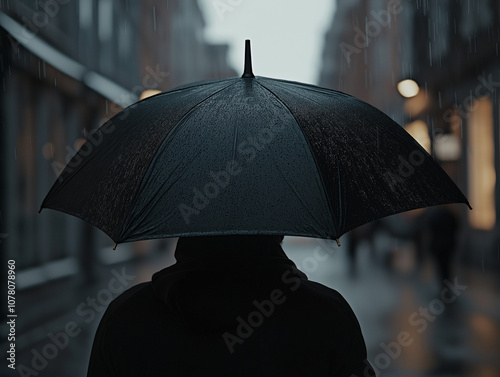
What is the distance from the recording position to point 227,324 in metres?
1.85

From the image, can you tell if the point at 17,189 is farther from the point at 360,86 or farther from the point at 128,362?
the point at 360,86

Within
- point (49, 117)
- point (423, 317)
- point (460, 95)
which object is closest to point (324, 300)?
point (423, 317)

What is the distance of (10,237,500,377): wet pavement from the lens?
665cm

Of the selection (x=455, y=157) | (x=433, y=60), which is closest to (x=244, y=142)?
(x=455, y=157)

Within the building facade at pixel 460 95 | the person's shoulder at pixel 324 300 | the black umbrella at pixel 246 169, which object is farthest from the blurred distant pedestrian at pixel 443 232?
the person's shoulder at pixel 324 300

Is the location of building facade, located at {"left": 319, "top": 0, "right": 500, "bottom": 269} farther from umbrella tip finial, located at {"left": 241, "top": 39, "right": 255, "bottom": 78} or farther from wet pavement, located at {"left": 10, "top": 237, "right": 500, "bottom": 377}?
umbrella tip finial, located at {"left": 241, "top": 39, "right": 255, "bottom": 78}

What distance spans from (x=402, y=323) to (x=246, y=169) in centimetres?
745

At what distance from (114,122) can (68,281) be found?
12.2 metres

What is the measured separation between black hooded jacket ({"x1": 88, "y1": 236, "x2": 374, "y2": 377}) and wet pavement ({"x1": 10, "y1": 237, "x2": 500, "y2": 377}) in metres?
4.60

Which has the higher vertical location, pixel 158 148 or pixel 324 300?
pixel 158 148

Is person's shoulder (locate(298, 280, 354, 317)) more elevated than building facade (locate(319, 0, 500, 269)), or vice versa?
building facade (locate(319, 0, 500, 269))

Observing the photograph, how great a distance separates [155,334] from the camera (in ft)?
6.17

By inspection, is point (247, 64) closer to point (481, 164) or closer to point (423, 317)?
point (423, 317)

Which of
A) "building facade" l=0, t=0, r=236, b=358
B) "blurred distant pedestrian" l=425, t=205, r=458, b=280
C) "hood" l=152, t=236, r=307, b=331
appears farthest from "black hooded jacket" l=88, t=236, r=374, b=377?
"blurred distant pedestrian" l=425, t=205, r=458, b=280
